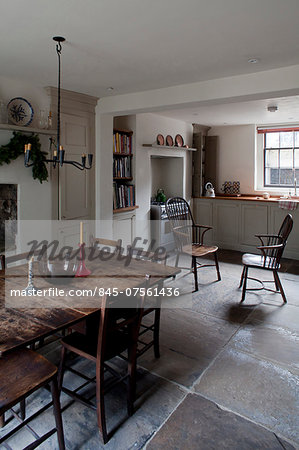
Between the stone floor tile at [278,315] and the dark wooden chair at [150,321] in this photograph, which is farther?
the stone floor tile at [278,315]

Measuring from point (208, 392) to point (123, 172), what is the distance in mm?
3467

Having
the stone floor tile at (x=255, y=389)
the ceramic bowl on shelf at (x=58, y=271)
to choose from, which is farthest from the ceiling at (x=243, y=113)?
the ceramic bowl on shelf at (x=58, y=271)

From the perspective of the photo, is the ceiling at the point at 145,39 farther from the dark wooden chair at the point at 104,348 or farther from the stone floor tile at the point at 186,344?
the stone floor tile at the point at 186,344

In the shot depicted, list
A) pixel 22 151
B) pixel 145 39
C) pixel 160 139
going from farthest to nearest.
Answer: pixel 160 139 < pixel 22 151 < pixel 145 39

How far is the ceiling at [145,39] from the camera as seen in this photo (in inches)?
77.7

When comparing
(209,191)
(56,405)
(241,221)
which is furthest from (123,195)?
(56,405)

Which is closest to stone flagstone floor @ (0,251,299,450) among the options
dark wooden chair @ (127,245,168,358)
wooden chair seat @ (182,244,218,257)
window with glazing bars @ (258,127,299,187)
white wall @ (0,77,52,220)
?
dark wooden chair @ (127,245,168,358)

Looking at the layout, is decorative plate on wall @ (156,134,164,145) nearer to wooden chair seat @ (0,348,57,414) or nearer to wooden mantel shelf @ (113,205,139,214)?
wooden mantel shelf @ (113,205,139,214)

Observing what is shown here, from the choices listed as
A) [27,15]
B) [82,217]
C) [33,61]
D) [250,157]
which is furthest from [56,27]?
[250,157]

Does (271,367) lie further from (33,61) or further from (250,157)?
(250,157)

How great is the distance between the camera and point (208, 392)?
2238 mm

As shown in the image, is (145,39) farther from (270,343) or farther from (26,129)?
(270,343)

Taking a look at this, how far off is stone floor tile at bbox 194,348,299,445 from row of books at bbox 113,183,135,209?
276 centimetres

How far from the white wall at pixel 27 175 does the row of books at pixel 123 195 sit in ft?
3.80
